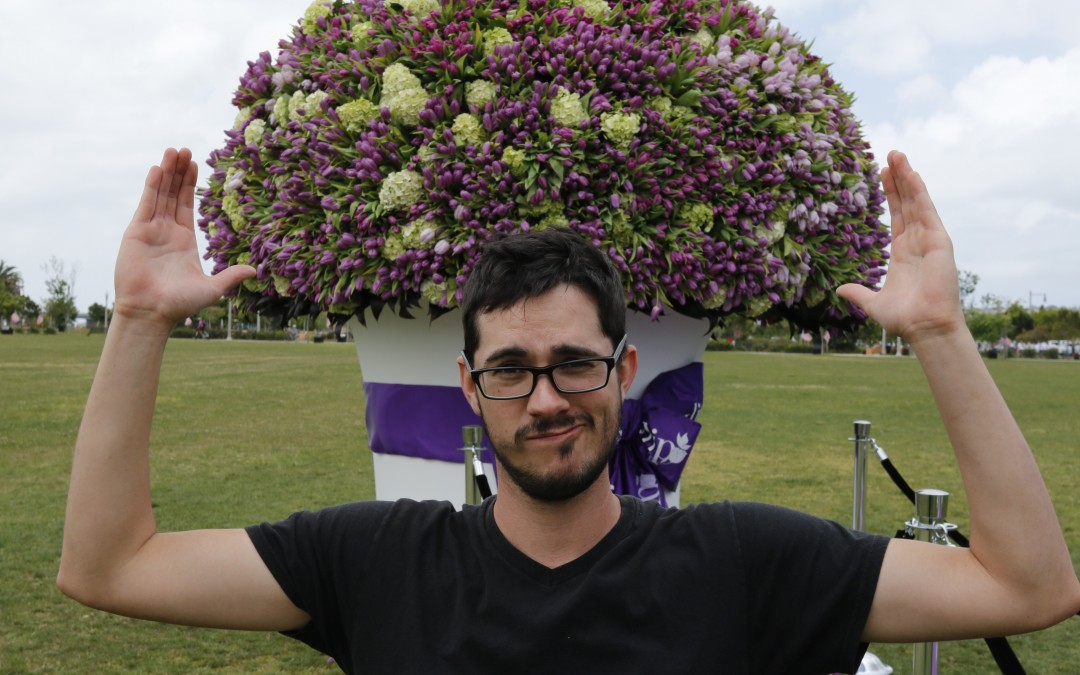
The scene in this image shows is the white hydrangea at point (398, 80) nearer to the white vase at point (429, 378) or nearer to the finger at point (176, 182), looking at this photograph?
the white vase at point (429, 378)

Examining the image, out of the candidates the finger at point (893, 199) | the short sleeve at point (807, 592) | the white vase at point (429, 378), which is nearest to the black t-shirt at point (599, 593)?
the short sleeve at point (807, 592)

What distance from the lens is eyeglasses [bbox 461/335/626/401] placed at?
206 centimetres

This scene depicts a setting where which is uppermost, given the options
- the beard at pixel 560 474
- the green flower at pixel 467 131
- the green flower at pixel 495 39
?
the green flower at pixel 495 39

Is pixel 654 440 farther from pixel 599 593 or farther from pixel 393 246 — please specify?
pixel 599 593

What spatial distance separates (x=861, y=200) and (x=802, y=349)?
65218 mm

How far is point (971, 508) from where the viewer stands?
1956 millimetres

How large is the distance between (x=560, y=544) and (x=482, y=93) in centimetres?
168

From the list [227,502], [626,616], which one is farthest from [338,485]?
[626,616]

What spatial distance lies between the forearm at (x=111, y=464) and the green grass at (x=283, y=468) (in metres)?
3.75

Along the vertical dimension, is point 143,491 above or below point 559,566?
above

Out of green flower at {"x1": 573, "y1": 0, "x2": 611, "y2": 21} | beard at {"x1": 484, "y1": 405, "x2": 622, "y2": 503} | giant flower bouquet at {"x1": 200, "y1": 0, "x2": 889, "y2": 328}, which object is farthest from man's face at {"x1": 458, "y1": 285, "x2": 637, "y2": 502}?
green flower at {"x1": 573, "y1": 0, "x2": 611, "y2": 21}

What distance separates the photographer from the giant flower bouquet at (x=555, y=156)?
10.5 ft

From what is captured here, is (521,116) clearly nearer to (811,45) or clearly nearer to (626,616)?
(811,45)

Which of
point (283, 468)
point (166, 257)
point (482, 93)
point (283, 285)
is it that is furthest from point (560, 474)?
point (283, 468)
